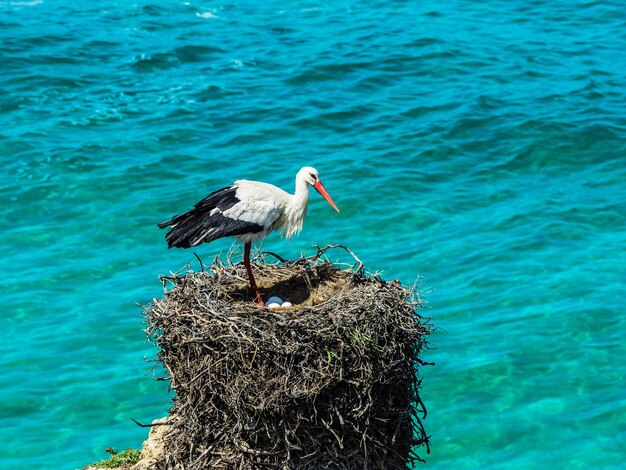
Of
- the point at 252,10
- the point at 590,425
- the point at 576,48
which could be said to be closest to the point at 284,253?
the point at 590,425

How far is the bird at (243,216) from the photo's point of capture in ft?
29.4

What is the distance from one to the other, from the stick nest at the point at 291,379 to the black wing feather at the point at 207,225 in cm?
96

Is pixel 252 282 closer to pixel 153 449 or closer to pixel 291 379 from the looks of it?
pixel 291 379

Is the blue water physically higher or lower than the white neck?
lower

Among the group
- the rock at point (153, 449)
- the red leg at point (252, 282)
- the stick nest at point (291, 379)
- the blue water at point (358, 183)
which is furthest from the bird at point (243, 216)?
the blue water at point (358, 183)

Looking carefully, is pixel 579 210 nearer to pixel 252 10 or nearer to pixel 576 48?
pixel 576 48

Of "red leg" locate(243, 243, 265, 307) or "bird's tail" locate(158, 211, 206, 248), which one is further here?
"bird's tail" locate(158, 211, 206, 248)

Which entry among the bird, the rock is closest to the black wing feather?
the bird

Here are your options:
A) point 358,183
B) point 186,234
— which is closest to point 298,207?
point 186,234

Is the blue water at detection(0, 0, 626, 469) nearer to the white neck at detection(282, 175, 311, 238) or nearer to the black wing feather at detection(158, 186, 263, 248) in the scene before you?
the white neck at detection(282, 175, 311, 238)

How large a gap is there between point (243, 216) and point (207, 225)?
1.12 feet

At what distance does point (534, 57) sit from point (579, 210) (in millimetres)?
7886

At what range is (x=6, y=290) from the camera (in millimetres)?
15586

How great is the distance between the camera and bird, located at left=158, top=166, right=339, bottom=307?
29.4ft
